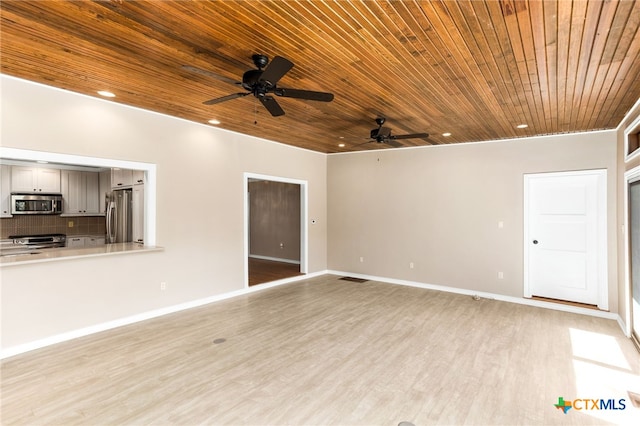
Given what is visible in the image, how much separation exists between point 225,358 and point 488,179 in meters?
5.21

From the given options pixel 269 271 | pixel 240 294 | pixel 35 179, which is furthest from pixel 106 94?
pixel 269 271

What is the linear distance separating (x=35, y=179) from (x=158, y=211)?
11.6 feet

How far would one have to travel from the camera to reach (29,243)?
5.85 metres

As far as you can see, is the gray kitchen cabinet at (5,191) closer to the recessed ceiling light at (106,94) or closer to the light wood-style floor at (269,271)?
the recessed ceiling light at (106,94)

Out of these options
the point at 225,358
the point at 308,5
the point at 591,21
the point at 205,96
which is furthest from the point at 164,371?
the point at 591,21

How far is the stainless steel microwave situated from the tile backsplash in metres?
0.24

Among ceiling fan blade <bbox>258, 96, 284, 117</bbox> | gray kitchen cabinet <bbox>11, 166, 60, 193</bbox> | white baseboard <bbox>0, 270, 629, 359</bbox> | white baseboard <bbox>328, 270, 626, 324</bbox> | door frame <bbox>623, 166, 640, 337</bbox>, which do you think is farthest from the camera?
gray kitchen cabinet <bbox>11, 166, 60, 193</bbox>

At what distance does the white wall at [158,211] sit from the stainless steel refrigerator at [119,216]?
42.1 inches

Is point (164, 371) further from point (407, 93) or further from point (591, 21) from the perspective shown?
point (591, 21)

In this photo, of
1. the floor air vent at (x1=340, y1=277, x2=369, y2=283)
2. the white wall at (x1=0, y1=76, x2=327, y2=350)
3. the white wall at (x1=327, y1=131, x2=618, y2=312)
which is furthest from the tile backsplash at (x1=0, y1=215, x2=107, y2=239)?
the floor air vent at (x1=340, y1=277, x2=369, y2=283)

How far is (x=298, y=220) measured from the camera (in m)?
8.76

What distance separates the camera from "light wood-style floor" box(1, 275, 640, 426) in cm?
240

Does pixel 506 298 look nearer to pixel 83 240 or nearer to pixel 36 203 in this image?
pixel 83 240

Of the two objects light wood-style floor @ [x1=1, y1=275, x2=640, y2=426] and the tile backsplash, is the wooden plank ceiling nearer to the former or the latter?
light wood-style floor @ [x1=1, y1=275, x2=640, y2=426]
